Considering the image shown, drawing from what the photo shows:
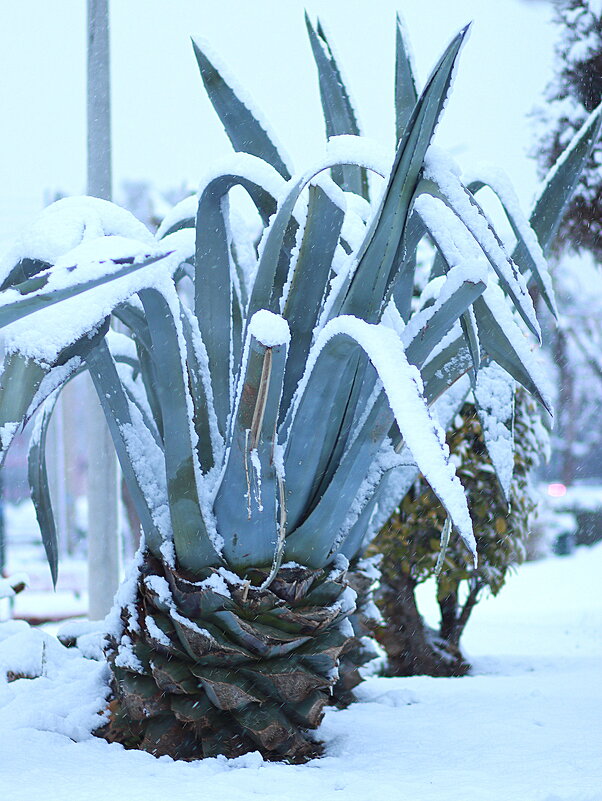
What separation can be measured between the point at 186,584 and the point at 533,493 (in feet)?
6.46

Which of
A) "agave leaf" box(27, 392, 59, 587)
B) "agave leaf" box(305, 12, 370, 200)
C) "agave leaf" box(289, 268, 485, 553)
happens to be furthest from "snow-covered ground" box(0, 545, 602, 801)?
"agave leaf" box(305, 12, 370, 200)

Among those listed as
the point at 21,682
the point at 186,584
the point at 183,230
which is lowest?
the point at 21,682

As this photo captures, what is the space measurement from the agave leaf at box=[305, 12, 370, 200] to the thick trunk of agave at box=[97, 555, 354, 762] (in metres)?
0.91

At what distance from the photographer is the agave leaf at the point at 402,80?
182 cm

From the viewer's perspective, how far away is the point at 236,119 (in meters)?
1.64

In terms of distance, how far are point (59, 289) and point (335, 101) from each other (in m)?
1.09

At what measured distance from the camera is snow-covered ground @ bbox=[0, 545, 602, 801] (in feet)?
3.83

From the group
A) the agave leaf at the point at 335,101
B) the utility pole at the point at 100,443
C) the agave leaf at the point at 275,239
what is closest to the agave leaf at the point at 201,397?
the agave leaf at the point at 275,239

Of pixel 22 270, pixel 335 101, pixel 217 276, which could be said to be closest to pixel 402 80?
pixel 335 101

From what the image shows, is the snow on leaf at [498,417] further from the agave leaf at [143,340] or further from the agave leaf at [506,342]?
the agave leaf at [143,340]

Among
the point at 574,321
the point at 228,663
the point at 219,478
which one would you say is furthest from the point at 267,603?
the point at 574,321

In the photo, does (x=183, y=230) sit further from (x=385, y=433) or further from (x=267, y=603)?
(x=267, y=603)

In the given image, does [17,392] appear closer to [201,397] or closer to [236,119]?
[201,397]

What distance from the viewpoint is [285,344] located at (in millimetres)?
1138
